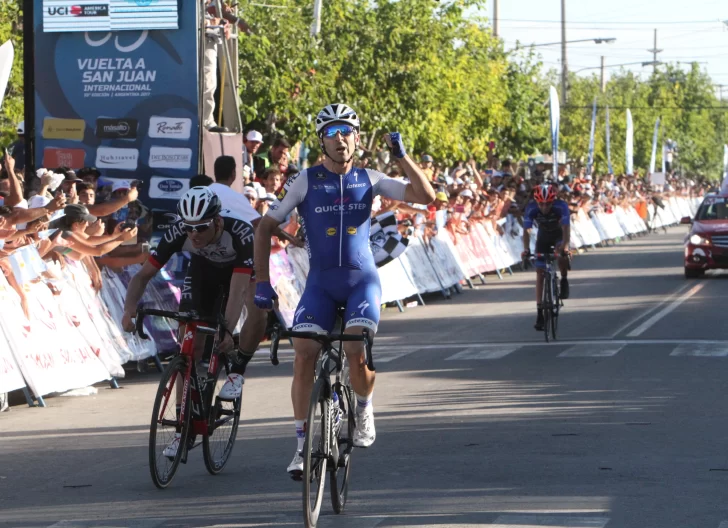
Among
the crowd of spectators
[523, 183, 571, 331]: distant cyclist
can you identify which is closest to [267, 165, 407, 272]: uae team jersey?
the crowd of spectators

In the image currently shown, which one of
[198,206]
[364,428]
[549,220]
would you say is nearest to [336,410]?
[364,428]

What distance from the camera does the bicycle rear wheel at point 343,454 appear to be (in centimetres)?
767

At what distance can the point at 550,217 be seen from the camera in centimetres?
1941

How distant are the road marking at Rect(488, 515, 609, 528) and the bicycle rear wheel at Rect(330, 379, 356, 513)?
85 cm

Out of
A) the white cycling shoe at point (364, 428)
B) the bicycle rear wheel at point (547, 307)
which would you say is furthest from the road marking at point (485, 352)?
the white cycling shoe at point (364, 428)

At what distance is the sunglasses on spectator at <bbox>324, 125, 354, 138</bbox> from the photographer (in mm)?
8109

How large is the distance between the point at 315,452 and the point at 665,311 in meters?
15.6

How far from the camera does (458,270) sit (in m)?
28.1

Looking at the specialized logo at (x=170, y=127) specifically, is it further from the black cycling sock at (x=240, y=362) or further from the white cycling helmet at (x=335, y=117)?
the white cycling helmet at (x=335, y=117)

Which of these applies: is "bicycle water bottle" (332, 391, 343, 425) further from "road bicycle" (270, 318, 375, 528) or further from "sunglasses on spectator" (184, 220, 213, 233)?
"sunglasses on spectator" (184, 220, 213, 233)

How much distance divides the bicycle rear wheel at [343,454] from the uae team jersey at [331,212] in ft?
2.26

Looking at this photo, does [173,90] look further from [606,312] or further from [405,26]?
[405,26]

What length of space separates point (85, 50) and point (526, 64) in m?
40.6

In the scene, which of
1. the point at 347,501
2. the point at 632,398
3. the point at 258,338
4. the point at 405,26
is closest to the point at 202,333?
the point at 258,338
